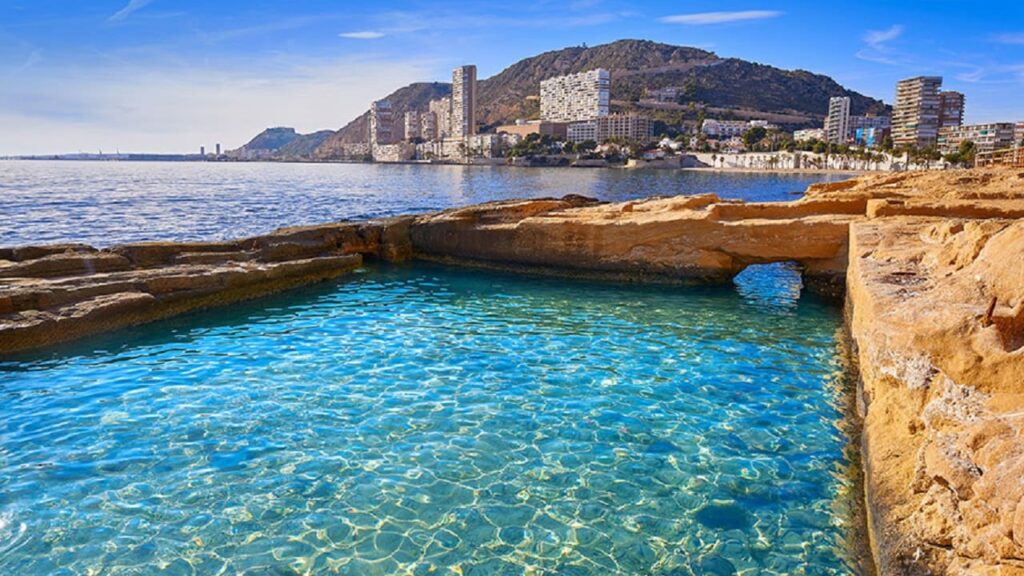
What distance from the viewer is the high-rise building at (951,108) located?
163m

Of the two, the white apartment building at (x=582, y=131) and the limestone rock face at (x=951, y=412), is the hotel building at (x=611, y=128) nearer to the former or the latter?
the white apartment building at (x=582, y=131)

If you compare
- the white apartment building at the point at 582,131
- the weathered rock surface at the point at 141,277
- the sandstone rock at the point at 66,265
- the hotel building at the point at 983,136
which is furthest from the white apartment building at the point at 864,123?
the sandstone rock at the point at 66,265

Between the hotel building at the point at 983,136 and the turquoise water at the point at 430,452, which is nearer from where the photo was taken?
the turquoise water at the point at 430,452

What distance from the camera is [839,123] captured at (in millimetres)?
176750

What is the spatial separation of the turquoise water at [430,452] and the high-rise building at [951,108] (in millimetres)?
185642

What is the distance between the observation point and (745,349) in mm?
10578

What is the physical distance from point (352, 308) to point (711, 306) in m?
7.31

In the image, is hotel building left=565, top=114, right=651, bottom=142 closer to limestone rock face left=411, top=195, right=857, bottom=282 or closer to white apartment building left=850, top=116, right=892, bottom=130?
white apartment building left=850, top=116, right=892, bottom=130

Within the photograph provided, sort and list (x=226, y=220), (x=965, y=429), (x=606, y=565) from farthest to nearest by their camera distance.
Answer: (x=226, y=220), (x=606, y=565), (x=965, y=429)

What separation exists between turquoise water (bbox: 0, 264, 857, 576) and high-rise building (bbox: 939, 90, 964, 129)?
18564 centimetres

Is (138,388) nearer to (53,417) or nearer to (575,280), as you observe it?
(53,417)

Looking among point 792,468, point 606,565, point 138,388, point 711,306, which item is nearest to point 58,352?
point 138,388

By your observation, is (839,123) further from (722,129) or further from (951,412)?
(951,412)

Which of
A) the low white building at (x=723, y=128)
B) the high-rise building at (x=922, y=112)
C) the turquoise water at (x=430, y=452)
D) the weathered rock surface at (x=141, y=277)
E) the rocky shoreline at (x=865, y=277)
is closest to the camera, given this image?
the rocky shoreline at (x=865, y=277)
